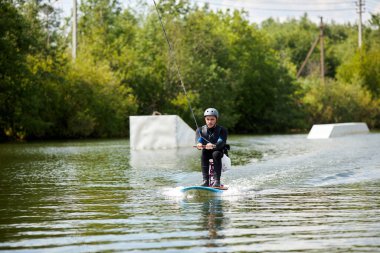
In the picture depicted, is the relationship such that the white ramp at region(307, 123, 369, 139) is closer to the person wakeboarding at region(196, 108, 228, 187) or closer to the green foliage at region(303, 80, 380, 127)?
the green foliage at region(303, 80, 380, 127)

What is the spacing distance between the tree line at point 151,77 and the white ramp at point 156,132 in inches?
567

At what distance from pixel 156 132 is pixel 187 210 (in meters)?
22.7

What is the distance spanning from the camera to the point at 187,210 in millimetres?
11844

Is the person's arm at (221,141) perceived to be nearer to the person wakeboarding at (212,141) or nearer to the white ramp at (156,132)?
the person wakeboarding at (212,141)

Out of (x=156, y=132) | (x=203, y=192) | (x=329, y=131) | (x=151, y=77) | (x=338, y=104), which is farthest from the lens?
(x=338, y=104)

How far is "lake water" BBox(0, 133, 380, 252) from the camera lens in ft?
28.5

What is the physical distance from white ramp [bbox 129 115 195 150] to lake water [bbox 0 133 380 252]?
39.0 feet

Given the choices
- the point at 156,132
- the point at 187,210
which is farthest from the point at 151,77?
the point at 187,210

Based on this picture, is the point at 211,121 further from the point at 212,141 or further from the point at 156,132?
the point at 156,132

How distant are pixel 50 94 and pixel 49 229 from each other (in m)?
43.5

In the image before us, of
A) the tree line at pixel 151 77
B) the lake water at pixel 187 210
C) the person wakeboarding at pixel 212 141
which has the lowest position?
the lake water at pixel 187 210

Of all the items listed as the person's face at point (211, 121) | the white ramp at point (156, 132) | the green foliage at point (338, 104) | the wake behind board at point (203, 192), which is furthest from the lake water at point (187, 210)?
the green foliage at point (338, 104)

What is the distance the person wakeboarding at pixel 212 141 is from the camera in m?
14.1

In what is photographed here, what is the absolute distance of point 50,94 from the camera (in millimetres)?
52625
